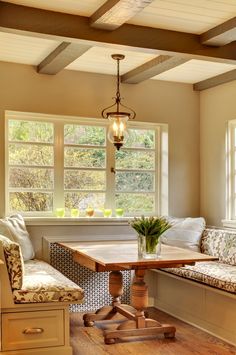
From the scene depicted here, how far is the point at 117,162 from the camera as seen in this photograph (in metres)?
5.43

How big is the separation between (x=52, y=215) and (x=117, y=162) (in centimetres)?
95

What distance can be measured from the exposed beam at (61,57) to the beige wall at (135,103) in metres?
0.20

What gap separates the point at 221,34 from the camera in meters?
3.63

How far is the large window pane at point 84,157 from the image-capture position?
5.23 meters

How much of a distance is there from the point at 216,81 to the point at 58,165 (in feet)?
6.44

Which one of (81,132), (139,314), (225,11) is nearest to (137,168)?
(81,132)

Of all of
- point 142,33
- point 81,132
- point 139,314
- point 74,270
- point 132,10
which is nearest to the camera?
point 132,10

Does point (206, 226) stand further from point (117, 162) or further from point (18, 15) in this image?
point (18, 15)

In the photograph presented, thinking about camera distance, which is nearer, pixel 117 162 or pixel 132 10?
pixel 132 10

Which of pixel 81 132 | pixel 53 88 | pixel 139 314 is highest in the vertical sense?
pixel 53 88

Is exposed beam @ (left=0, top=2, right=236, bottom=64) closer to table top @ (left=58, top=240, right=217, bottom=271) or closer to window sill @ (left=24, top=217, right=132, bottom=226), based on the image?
table top @ (left=58, top=240, right=217, bottom=271)

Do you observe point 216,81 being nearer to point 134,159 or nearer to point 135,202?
point 134,159

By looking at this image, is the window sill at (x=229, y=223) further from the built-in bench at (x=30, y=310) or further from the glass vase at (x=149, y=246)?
the built-in bench at (x=30, y=310)

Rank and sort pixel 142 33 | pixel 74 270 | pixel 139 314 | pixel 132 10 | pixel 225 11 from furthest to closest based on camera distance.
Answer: pixel 74 270, pixel 139 314, pixel 142 33, pixel 225 11, pixel 132 10
